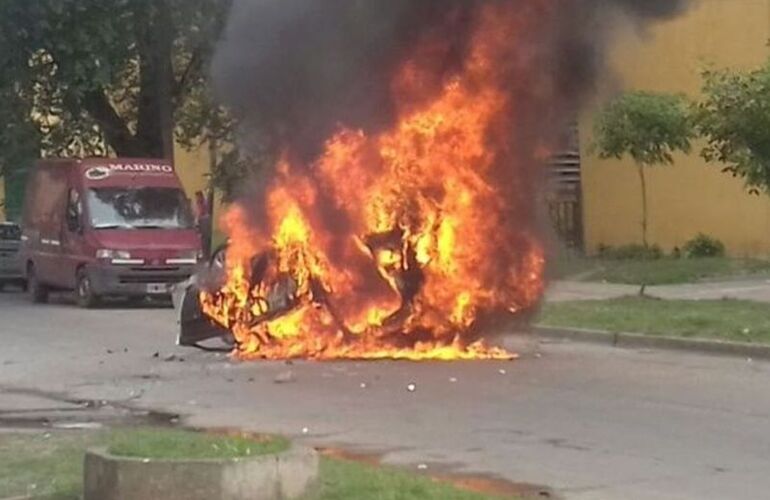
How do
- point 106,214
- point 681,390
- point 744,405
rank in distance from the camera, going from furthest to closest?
1. point 106,214
2. point 681,390
3. point 744,405

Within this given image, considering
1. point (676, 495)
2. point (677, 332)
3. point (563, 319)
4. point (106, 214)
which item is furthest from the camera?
point (106, 214)

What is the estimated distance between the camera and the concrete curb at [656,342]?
1596 cm

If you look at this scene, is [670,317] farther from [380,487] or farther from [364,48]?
[380,487]

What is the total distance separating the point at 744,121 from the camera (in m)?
19.0

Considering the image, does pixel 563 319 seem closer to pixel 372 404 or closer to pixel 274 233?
pixel 274 233

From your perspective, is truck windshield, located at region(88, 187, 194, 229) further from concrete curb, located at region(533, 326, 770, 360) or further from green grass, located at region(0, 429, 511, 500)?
green grass, located at region(0, 429, 511, 500)

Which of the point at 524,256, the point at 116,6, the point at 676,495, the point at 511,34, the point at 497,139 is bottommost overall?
the point at 676,495

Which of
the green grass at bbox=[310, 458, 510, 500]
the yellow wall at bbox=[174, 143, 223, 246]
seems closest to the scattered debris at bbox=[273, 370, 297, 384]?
the green grass at bbox=[310, 458, 510, 500]

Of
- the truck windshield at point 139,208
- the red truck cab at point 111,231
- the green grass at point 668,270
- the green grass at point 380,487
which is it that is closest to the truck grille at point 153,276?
the red truck cab at point 111,231

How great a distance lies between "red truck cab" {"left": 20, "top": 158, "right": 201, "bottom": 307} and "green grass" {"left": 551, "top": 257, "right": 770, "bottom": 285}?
584 centimetres

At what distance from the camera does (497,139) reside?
15875 mm

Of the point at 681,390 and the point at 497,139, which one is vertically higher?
the point at 497,139

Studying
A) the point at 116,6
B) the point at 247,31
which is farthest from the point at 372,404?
the point at 116,6

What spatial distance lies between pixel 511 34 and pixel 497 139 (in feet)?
3.25
